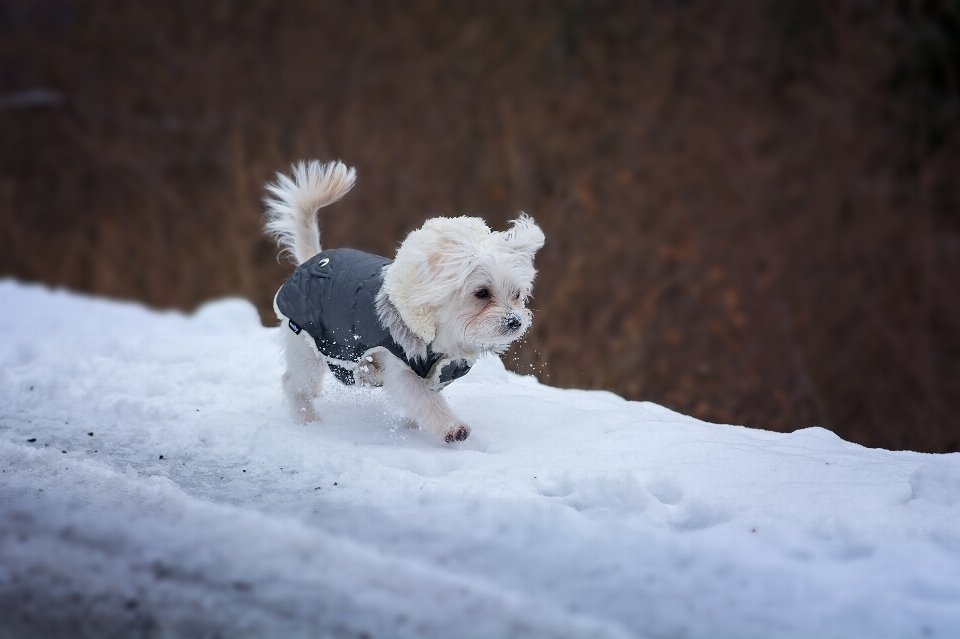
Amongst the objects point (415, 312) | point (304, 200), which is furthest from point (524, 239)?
point (304, 200)

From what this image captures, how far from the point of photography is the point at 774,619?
2.27 metres

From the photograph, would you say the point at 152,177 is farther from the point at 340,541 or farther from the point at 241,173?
the point at 340,541

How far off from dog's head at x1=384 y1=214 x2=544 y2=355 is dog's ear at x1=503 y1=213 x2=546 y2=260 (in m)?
0.09

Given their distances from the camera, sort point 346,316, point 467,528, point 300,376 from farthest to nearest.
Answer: point 300,376 < point 346,316 < point 467,528

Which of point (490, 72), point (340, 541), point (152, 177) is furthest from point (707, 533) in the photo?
point (152, 177)

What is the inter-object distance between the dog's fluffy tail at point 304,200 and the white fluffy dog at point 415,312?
1.17 ft

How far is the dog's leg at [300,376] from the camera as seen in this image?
Result: 13.8 ft

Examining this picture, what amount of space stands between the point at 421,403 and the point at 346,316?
0.55 m

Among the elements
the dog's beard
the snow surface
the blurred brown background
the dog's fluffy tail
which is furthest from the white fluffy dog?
the blurred brown background

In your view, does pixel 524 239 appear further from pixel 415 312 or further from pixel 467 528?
pixel 467 528

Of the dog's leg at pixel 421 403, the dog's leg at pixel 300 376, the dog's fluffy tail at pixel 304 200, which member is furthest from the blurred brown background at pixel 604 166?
the dog's leg at pixel 421 403

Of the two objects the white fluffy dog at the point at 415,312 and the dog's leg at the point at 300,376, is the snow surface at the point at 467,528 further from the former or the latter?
the white fluffy dog at the point at 415,312

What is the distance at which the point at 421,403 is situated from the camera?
12.4 feet

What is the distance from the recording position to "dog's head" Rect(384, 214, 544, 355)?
369 centimetres
